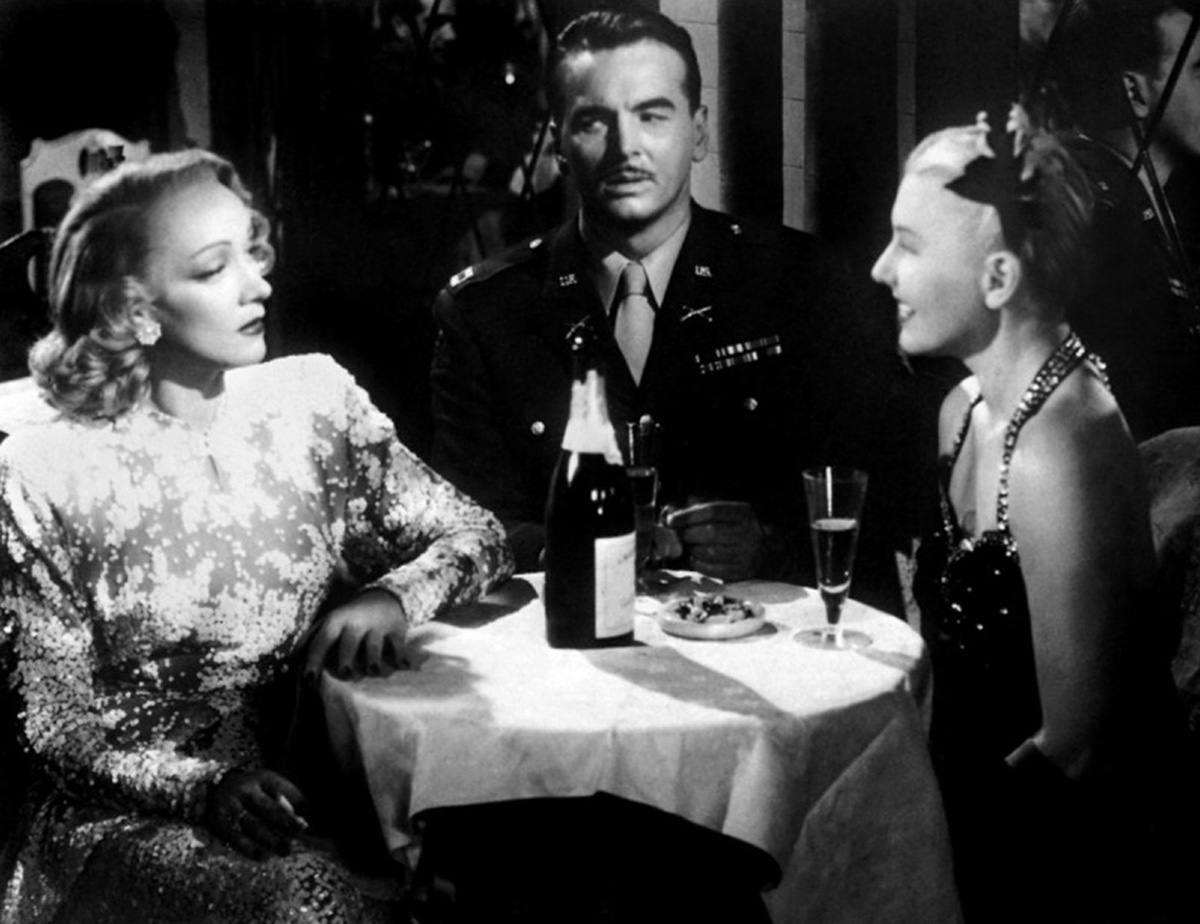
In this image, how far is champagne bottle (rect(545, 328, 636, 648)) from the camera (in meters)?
1.72

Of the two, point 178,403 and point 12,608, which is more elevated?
point 178,403

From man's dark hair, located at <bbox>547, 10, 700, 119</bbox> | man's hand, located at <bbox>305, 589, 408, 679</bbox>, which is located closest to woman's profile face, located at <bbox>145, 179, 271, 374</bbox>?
man's hand, located at <bbox>305, 589, 408, 679</bbox>

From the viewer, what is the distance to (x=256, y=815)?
1563 mm

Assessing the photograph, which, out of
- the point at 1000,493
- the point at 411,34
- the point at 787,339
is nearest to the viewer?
the point at 1000,493

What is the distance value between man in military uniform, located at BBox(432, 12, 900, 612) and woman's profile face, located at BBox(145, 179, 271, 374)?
733mm

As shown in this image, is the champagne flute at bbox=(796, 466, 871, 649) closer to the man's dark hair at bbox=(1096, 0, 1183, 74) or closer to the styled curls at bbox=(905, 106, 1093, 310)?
the styled curls at bbox=(905, 106, 1093, 310)

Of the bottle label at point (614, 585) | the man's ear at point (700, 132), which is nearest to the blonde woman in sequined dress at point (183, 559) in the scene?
the bottle label at point (614, 585)

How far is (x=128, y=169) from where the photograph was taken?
70.1 inches

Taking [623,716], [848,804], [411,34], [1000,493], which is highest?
[411,34]

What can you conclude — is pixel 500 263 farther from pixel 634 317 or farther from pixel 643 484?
pixel 643 484

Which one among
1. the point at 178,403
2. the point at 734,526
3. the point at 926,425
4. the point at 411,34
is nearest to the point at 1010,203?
the point at 926,425

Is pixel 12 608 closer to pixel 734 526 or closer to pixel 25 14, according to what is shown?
pixel 734 526

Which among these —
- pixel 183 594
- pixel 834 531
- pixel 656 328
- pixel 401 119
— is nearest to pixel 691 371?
pixel 656 328

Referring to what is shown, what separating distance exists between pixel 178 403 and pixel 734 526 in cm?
85
